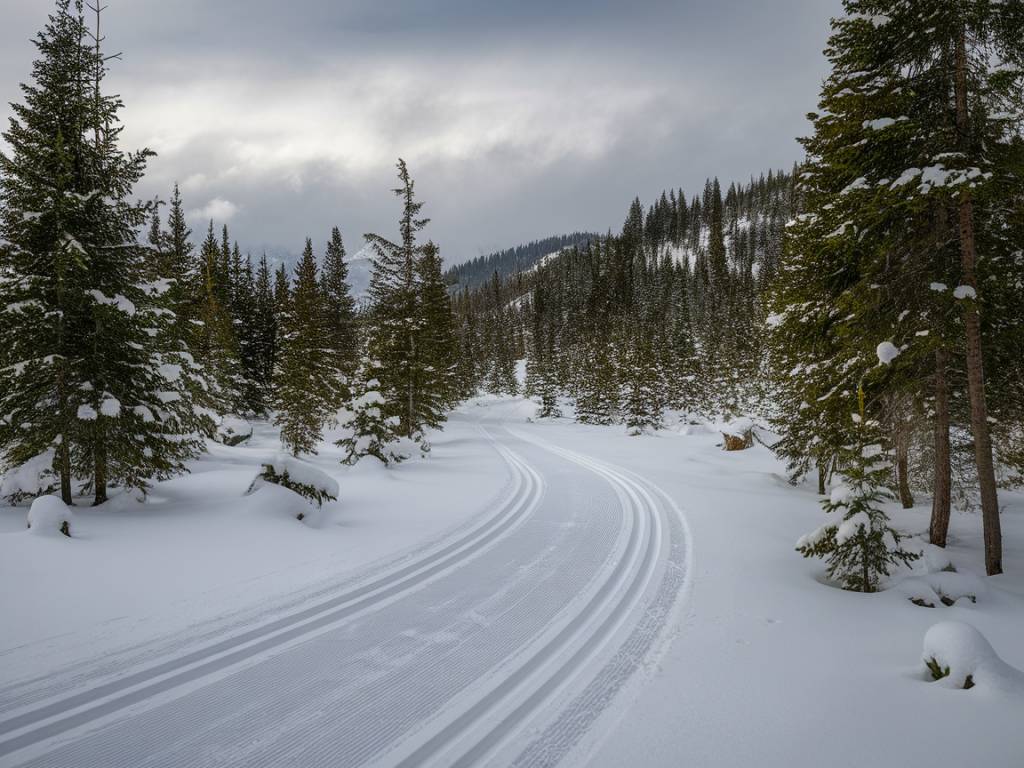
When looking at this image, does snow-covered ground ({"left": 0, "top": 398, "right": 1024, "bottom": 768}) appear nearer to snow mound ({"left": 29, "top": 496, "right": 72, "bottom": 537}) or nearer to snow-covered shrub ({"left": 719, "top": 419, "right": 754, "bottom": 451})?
snow mound ({"left": 29, "top": 496, "right": 72, "bottom": 537})

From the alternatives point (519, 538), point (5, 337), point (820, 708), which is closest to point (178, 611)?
point (519, 538)

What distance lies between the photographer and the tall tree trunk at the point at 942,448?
848 cm

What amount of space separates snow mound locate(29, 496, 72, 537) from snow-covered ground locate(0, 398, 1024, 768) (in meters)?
0.38

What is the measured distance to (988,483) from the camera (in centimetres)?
768

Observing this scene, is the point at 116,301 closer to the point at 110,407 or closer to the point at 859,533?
the point at 110,407

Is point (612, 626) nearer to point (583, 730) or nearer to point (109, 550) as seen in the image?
point (583, 730)

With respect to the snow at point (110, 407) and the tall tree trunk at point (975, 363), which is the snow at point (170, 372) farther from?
the tall tree trunk at point (975, 363)

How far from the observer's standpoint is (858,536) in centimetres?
632

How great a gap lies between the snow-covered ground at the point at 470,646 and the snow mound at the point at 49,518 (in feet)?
1.25

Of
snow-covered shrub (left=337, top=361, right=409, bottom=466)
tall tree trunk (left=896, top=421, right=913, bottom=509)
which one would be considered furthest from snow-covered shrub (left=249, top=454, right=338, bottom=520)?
tall tree trunk (left=896, top=421, right=913, bottom=509)

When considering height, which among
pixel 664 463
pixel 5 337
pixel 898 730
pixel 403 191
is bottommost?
pixel 664 463

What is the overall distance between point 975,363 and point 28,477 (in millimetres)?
17359

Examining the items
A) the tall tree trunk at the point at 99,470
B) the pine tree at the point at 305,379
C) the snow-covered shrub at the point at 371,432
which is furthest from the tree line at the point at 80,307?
the pine tree at the point at 305,379

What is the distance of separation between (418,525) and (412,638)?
4.53m
